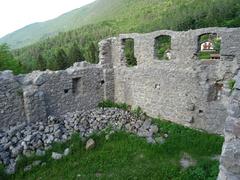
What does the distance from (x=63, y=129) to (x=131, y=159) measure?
3135 millimetres

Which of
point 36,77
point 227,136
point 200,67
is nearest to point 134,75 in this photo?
point 200,67

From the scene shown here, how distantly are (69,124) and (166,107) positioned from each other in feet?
14.5

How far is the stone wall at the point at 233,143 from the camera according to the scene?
4.24m

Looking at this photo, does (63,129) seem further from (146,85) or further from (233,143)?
(233,143)

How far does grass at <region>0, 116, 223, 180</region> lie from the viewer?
9008 mm

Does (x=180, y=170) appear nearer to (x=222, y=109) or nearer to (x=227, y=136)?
(x=222, y=109)

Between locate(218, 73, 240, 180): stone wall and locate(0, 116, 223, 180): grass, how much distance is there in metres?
4.44

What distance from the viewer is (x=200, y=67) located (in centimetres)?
1188

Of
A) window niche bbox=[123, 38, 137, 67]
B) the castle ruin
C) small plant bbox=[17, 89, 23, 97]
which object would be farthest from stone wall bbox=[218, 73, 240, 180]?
window niche bbox=[123, 38, 137, 67]

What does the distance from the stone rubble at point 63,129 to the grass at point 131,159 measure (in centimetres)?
37

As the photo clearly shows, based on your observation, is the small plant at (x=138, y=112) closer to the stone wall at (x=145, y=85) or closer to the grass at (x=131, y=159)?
the stone wall at (x=145, y=85)

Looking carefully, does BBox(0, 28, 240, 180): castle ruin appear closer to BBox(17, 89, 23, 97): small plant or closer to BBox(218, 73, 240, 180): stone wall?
BBox(17, 89, 23, 97): small plant

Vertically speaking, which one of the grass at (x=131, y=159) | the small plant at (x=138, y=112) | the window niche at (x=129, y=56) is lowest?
the grass at (x=131, y=159)

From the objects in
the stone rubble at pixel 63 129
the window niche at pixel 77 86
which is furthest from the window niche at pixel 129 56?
the stone rubble at pixel 63 129
